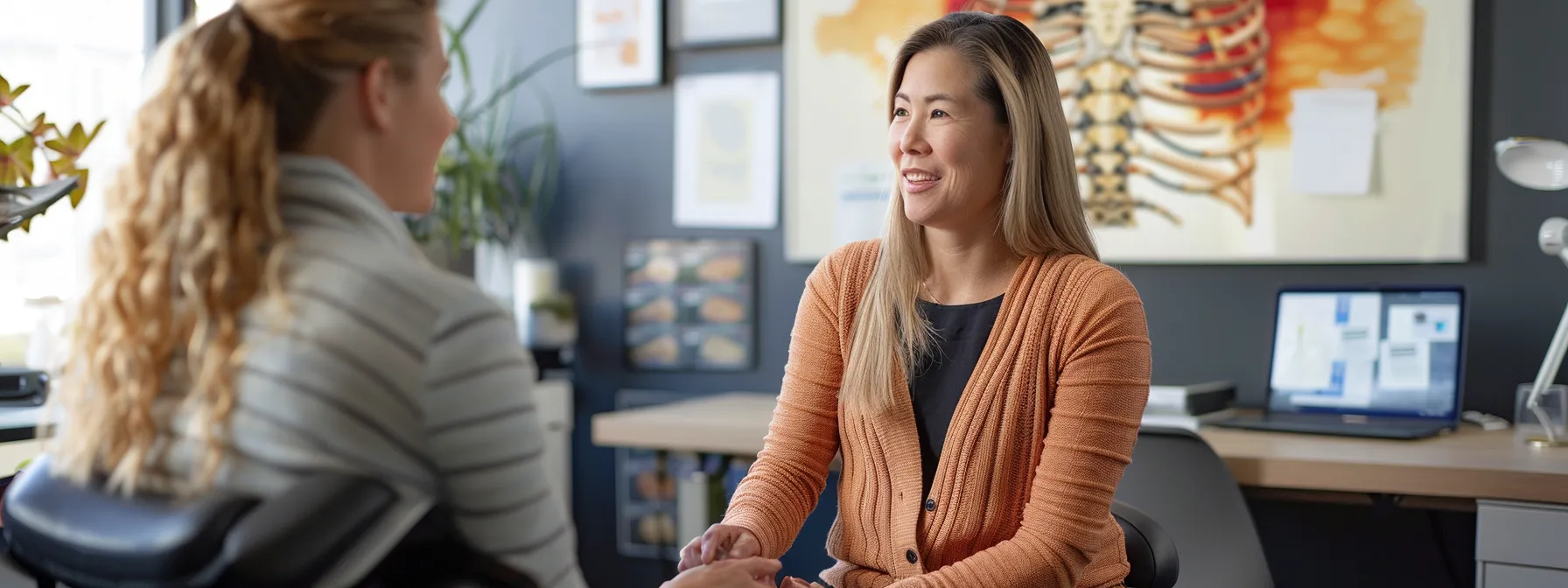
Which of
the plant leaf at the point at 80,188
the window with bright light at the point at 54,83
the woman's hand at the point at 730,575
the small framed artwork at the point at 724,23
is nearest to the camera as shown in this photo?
the woman's hand at the point at 730,575

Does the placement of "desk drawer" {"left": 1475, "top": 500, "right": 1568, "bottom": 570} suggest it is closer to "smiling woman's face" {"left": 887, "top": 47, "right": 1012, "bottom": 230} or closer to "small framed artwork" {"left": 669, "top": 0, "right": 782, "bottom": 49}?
"smiling woman's face" {"left": 887, "top": 47, "right": 1012, "bottom": 230}

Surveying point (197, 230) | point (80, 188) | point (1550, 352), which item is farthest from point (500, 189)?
point (197, 230)

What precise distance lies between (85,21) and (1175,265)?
8.23ft

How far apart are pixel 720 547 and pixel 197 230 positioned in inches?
32.8

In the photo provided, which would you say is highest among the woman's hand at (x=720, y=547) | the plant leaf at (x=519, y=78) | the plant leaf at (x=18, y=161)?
the plant leaf at (x=519, y=78)

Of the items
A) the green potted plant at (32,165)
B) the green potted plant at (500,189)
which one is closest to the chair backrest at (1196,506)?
the green potted plant at (32,165)

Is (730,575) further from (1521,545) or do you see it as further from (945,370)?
(1521,545)

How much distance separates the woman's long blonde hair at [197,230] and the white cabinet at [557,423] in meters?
2.34

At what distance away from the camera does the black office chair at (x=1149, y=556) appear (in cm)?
163

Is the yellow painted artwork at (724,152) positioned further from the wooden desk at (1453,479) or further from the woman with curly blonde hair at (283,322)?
the woman with curly blonde hair at (283,322)

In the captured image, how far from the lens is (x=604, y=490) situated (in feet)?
11.2

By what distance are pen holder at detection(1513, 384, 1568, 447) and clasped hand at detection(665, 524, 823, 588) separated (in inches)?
56.2

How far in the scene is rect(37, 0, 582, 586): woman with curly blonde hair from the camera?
0.79m

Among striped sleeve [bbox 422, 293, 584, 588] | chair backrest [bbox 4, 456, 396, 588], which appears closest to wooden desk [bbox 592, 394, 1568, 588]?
striped sleeve [bbox 422, 293, 584, 588]
